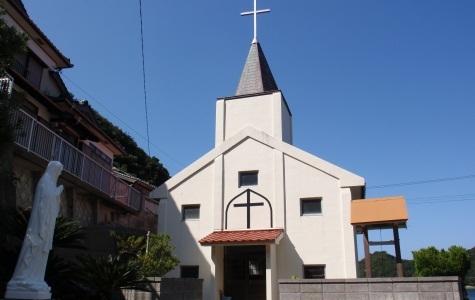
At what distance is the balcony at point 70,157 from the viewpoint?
560 inches

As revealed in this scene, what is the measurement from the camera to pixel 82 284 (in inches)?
397

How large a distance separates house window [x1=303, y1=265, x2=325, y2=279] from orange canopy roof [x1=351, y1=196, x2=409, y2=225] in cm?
225

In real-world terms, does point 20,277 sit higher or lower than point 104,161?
lower

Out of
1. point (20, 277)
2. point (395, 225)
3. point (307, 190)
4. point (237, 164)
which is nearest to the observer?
point (20, 277)

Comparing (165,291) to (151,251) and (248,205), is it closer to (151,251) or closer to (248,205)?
(151,251)

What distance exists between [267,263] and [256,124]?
6819 mm

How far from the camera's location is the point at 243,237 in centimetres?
1759

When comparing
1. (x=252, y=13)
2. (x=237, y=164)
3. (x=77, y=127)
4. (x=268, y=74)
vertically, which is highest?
(x=252, y=13)

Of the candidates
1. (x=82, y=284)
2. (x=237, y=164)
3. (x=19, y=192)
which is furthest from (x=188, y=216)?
(x=82, y=284)

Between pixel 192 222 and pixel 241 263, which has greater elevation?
pixel 192 222

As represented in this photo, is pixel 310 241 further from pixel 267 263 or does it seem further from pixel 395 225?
pixel 395 225

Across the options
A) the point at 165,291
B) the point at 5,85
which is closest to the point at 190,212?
the point at 165,291

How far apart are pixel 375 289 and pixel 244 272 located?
26.3 ft

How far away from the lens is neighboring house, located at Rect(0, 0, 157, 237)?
14.6m
